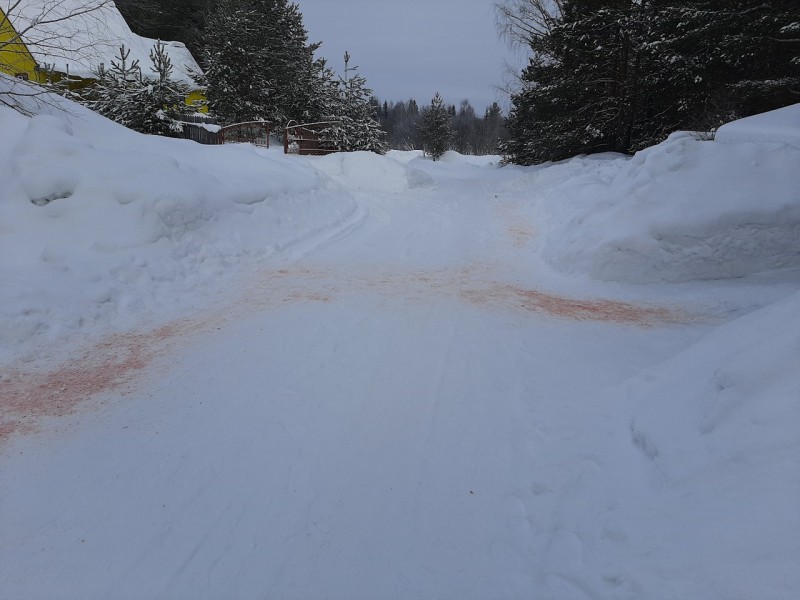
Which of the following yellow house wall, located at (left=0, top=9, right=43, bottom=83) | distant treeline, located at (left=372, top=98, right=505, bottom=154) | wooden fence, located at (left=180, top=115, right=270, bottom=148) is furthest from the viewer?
distant treeline, located at (left=372, top=98, right=505, bottom=154)

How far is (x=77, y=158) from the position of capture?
21.9 ft

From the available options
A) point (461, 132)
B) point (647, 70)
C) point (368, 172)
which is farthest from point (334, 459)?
point (461, 132)

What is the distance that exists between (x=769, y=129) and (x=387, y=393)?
971 centimetres

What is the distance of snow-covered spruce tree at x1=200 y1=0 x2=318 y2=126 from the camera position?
90.7 feet

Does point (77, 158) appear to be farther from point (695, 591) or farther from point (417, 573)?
point (695, 591)

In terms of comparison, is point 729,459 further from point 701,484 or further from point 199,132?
point 199,132

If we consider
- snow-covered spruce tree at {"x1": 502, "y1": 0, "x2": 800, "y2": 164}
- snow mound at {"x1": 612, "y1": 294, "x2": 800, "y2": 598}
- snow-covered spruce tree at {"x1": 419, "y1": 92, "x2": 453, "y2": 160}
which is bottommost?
snow mound at {"x1": 612, "y1": 294, "x2": 800, "y2": 598}

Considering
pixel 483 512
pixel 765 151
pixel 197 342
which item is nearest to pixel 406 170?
pixel 765 151

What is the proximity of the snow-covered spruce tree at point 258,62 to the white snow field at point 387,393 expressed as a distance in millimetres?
22663

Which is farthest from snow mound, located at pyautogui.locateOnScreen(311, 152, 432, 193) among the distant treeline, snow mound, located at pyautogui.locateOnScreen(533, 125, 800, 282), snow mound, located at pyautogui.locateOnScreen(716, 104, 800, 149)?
the distant treeline

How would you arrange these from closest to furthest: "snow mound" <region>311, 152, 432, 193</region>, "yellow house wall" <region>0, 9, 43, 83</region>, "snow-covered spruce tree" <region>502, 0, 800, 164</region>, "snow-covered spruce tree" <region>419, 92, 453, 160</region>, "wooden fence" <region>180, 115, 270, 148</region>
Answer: "yellow house wall" <region>0, 9, 43, 83</region>
"snow-covered spruce tree" <region>502, 0, 800, 164</region>
"snow mound" <region>311, 152, 432, 193</region>
"wooden fence" <region>180, 115, 270, 148</region>
"snow-covered spruce tree" <region>419, 92, 453, 160</region>

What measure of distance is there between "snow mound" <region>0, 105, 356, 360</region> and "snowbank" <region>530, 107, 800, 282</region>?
18.2 ft

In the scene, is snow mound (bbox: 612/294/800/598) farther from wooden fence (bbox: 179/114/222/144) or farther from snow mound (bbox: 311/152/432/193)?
wooden fence (bbox: 179/114/222/144)

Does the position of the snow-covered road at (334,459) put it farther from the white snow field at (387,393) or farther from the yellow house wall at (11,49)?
the yellow house wall at (11,49)
